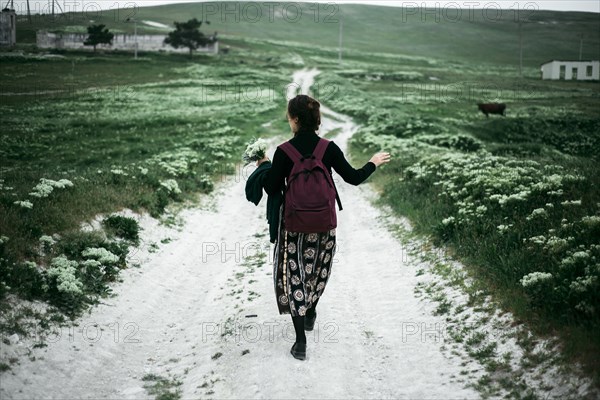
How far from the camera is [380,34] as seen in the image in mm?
189000

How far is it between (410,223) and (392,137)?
13.6 metres

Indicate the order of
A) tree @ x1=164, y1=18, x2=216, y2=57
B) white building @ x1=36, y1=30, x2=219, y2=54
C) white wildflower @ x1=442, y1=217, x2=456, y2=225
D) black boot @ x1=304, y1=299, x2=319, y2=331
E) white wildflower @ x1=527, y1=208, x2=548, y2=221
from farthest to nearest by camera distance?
tree @ x1=164, y1=18, x2=216, y2=57
white building @ x1=36, y1=30, x2=219, y2=54
white wildflower @ x1=442, y1=217, x2=456, y2=225
white wildflower @ x1=527, y1=208, x2=548, y2=221
black boot @ x1=304, y1=299, x2=319, y2=331

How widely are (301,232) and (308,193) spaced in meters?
0.50

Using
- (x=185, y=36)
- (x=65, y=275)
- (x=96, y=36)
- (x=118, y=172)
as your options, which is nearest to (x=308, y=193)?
(x=65, y=275)

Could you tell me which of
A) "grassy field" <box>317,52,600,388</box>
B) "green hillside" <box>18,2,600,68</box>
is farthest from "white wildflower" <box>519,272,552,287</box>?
"green hillside" <box>18,2,600,68</box>

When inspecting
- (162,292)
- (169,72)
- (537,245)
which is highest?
(169,72)

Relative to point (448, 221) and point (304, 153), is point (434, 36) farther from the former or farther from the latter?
point (304, 153)

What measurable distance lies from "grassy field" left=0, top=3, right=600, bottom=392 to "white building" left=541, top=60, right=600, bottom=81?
21.5 metres

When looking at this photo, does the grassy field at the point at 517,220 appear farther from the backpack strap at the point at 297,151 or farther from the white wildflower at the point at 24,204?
the white wildflower at the point at 24,204

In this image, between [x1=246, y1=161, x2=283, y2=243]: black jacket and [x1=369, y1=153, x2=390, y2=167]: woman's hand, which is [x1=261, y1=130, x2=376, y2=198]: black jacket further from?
[x1=369, y1=153, x2=390, y2=167]: woman's hand

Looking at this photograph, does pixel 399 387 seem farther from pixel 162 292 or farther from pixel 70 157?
pixel 70 157

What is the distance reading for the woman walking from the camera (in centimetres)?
538

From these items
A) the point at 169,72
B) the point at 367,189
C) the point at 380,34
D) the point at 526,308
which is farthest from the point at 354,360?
the point at 380,34

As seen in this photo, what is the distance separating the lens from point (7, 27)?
44812 millimetres
